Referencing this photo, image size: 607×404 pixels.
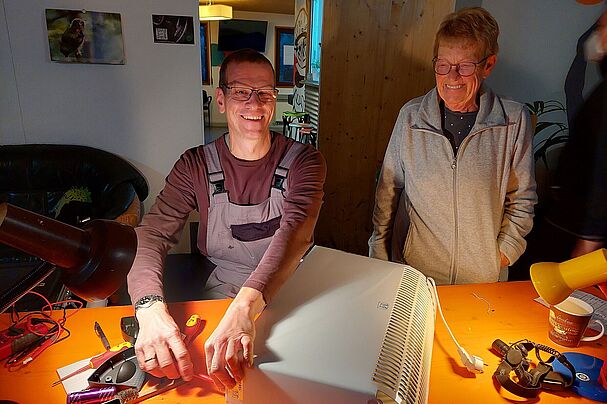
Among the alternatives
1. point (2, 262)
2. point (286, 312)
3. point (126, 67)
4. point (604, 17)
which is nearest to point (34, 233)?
point (286, 312)

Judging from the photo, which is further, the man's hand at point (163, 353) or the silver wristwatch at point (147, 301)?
the silver wristwatch at point (147, 301)

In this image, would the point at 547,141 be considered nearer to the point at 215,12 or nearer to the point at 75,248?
the point at 75,248

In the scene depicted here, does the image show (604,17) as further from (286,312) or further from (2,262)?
(2,262)

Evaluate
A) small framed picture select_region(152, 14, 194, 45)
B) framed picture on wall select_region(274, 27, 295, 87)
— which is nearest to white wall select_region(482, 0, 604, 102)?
small framed picture select_region(152, 14, 194, 45)

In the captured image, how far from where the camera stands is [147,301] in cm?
116

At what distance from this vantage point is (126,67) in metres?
3.36

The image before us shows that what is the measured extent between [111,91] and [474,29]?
9.16 feet

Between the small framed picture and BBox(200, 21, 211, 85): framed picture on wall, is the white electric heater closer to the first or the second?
the small framed picture

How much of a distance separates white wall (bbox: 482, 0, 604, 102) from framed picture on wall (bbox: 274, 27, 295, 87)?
639cm

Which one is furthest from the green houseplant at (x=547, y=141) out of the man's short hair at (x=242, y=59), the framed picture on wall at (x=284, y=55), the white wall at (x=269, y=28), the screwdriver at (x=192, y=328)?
the framed picture on wall at (x=284, y=55)

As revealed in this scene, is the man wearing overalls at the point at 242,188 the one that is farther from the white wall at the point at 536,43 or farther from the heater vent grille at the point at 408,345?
the white wall at the point at 536,43

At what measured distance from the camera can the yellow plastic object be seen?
34.2 inches

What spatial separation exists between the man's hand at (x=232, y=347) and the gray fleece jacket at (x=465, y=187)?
859 millimetres

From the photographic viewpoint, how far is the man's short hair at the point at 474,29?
1.50 meters
